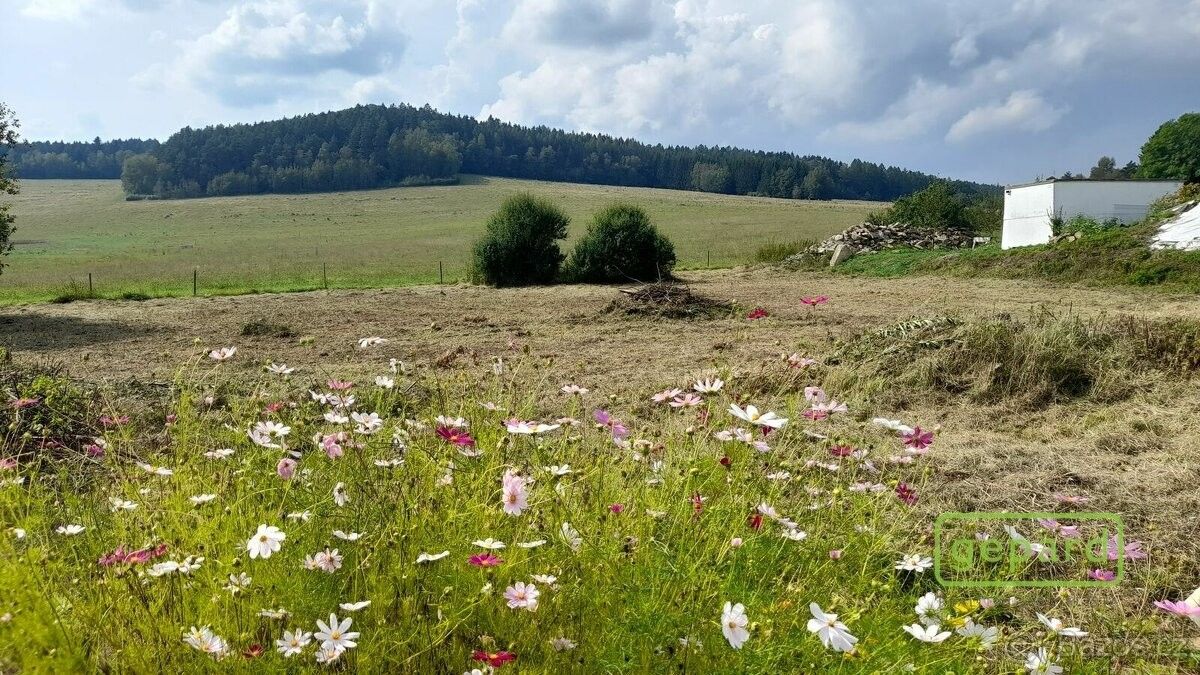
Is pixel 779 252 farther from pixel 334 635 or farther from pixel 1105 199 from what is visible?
pixel 334 635

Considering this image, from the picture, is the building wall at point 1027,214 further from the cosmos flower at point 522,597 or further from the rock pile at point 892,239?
the cosmos flower at point 522,597

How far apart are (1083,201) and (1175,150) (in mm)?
27973

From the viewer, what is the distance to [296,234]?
51312 mm

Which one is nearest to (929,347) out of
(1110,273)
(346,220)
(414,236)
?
(1110,273)

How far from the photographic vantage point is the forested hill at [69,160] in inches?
4306

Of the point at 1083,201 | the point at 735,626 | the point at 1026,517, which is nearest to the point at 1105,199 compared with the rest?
the point at 1083,201

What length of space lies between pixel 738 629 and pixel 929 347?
6.05 meters

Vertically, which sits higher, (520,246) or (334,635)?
(520,246)

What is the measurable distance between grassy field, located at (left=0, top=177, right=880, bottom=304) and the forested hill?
22.3 metres

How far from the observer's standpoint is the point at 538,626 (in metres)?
1.83

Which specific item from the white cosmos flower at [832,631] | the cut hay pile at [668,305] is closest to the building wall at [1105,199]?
the cut hay pile at [668,305]

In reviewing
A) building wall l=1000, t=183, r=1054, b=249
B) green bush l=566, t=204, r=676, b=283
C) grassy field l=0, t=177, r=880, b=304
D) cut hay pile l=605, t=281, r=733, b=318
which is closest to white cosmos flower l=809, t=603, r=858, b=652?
cut hay pile l=605, t=281, r=733, b=318

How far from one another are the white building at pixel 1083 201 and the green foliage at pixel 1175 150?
22761 millimetres

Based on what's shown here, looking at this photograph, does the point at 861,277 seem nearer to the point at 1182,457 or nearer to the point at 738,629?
the point at 1182,457
